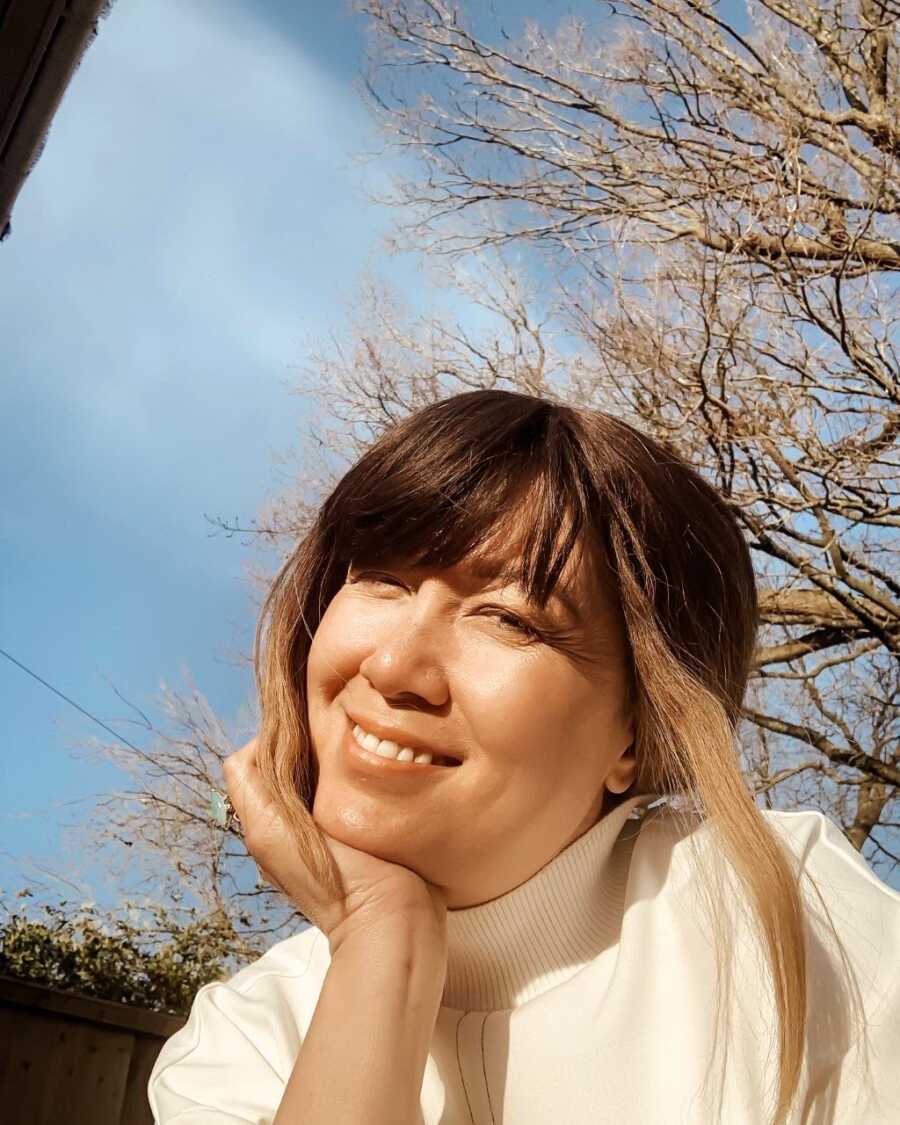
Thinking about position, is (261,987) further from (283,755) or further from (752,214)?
(752,214)

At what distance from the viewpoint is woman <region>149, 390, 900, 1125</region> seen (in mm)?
842

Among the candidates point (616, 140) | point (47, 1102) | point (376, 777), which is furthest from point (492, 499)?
point (616, 140)

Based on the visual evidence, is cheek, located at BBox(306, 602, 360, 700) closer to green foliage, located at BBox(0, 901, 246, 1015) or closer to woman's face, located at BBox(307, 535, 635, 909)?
woman's face, located at BBox(307, 535, 635, 909)

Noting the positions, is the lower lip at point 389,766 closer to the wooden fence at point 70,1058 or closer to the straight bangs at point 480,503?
the straight bangs at point 480,503

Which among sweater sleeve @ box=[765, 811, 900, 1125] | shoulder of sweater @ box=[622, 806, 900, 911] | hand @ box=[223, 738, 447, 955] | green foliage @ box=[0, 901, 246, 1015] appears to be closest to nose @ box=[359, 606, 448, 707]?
hand @ box=[223, 738, 447, 955]

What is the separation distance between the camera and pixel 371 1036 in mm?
784

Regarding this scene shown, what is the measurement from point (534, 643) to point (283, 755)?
0.24 metres

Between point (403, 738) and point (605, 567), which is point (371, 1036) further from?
point (605, 567)

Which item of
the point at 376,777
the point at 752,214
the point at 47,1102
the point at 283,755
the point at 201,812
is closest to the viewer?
the point at 376,777

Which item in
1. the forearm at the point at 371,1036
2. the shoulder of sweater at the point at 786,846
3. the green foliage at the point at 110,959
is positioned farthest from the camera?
the green foliage at the point at 110,959

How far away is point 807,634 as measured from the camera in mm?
4094

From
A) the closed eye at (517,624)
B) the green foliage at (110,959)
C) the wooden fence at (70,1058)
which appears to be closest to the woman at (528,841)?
the closed eye at (517,624)

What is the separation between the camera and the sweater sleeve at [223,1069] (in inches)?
35.6

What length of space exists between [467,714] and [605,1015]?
27 cm
